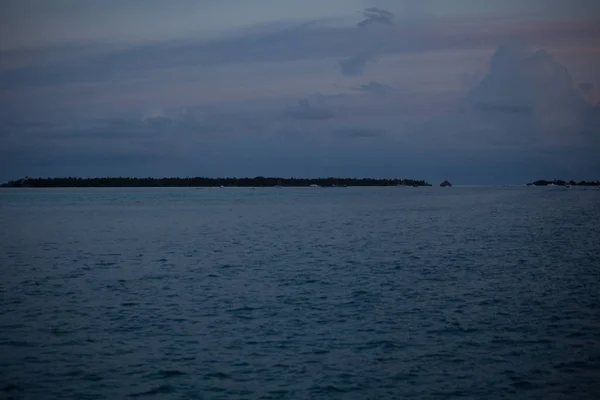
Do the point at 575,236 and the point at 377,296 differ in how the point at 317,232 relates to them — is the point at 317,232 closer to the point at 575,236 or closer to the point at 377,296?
the point at 575,236

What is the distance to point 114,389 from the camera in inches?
580

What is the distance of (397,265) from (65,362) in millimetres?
21204

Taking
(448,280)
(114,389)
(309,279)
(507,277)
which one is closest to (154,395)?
(114,389)

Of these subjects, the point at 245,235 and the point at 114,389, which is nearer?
the point at 114,389

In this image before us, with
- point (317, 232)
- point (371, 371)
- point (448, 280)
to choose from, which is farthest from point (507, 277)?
point (317, 232)

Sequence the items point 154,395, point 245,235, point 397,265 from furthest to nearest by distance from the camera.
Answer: point 245,235
point 397,265
point 154,395

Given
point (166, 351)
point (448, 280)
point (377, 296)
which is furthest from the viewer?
point (448, 280)

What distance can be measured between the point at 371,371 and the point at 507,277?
1625 centimetres

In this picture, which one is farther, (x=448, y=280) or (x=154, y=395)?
(x=448, y=280)

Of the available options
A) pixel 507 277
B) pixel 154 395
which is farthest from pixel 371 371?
pixel 507 277

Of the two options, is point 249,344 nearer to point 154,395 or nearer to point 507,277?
point 154,395

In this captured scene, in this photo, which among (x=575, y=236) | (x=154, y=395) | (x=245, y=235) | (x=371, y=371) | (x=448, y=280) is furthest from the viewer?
(x=245, y=235)

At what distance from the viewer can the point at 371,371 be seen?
15.9 m

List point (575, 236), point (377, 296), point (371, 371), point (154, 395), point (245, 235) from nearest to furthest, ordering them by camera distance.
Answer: point (154, 395) < point (371, 371) < point (377, 296) < point (575, 236) < point (245, 235)
